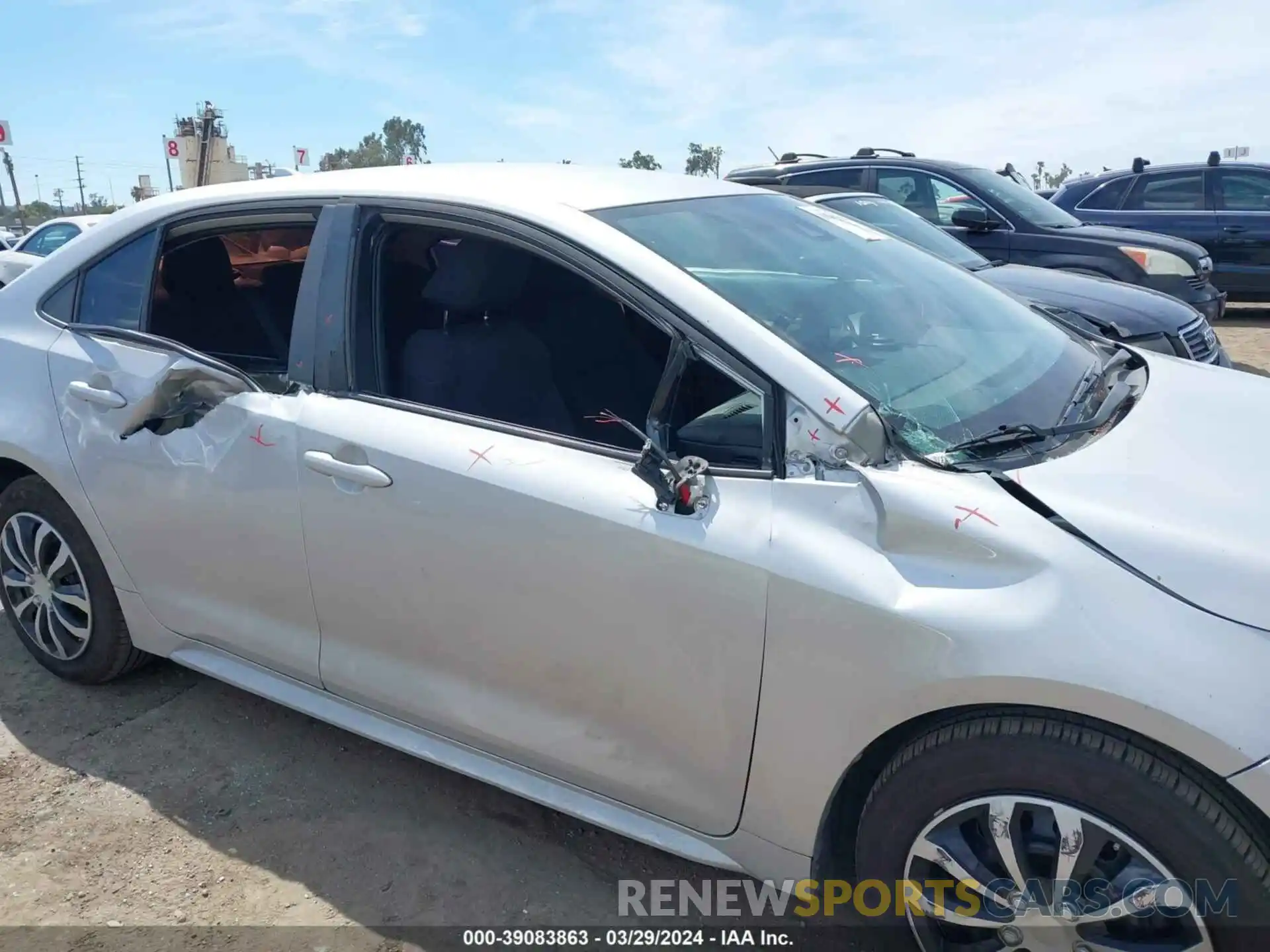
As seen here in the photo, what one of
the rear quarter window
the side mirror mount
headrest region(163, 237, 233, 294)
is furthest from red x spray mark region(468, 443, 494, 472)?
the rear quarter window

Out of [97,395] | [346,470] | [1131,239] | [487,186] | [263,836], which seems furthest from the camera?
[1131,239]

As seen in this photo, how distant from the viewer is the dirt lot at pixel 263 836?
243 centimetres

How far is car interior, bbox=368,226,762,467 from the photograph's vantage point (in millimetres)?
2549

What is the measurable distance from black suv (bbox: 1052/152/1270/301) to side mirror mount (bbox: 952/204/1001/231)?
3.64m

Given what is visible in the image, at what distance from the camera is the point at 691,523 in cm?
204

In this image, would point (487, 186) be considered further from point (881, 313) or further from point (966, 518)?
point (966, 518)

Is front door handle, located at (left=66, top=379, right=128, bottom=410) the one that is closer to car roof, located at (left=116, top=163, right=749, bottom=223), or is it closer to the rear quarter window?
car roof, located at (left=116, top=163, right=749, bottom=223)

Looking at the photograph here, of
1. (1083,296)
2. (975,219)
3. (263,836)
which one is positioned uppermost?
(975,219)

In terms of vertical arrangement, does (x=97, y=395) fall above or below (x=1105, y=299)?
below

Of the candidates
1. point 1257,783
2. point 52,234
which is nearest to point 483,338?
point 1257,783

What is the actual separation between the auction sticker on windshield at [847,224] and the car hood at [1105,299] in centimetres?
232

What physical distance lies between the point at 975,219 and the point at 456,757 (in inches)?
263

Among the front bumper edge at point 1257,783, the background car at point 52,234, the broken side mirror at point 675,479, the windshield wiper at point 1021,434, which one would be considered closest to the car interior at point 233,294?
the broken side mirror at point 675,479

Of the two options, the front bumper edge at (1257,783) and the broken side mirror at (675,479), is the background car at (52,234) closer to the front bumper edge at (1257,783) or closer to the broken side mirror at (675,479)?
the broken side mirror at (675,479)
